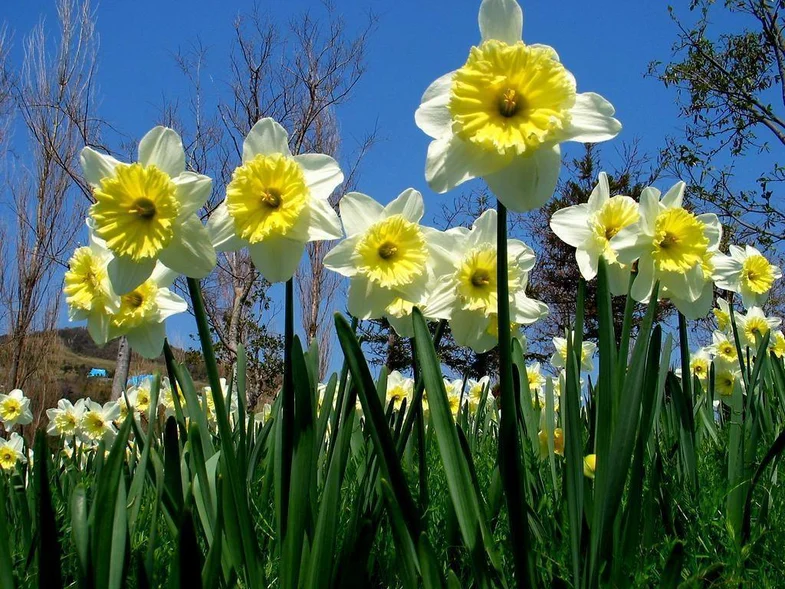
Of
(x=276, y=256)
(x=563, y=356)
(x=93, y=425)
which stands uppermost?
(x=563, y=356)

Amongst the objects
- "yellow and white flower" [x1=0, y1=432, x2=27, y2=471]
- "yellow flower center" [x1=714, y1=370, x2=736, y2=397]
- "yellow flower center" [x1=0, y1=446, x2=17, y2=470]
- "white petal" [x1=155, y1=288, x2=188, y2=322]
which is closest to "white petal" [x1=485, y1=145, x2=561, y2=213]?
"white petal" [x1=155, y1=288, x2=188, y2=322]

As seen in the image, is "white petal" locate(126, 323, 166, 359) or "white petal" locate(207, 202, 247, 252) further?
"white petal" locate(126, 323, 166, 359)

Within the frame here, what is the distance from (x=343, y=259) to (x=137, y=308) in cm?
39

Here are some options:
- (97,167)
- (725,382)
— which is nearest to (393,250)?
(97,167)

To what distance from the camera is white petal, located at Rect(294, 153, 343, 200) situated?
104 cm

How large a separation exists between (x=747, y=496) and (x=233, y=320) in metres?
11.1

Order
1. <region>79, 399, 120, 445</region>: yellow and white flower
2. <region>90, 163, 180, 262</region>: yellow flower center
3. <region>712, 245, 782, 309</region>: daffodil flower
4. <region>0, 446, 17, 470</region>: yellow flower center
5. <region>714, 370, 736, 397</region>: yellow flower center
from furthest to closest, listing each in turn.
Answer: <region>0, 446, 17, 470</region>: yellow flower center < <region>79, 399, 120, 445</region>: yellow and white flower < <region>714, 370, 736, 397</region>: yellow flower center < <region>712, 245, 782, 309</region>: daffodil flower < <region>90, 163, 180, 262</region>: yellow flower center

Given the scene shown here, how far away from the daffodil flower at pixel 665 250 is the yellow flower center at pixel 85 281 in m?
0.93

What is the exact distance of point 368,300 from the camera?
44.3 inches

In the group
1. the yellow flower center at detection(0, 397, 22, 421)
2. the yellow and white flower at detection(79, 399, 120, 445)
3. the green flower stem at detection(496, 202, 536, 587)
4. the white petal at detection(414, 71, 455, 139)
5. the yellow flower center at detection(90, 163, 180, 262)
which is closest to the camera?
the green flower stem at detection(496, 202, 536, 587)

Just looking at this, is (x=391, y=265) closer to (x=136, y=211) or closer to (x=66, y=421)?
(x=136, y=211)

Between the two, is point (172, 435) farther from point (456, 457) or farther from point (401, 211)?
point (401, 211)

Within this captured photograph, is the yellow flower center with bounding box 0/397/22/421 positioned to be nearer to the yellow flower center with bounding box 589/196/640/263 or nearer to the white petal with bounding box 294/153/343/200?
the white petal with bounding box 294/153/343/200

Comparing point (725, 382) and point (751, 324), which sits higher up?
point (751, 324)
